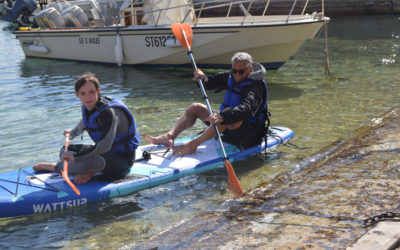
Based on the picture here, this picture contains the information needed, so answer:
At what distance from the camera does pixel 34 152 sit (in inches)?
284

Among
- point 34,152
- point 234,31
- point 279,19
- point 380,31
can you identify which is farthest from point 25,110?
point 380,31

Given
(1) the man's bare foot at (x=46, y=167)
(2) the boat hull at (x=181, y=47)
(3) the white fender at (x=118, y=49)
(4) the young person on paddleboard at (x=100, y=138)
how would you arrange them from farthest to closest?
(3) the white fender at (x=118, y=49) → (2) the boat hull at (x=181, y=47) → (1) the man's bare foot at (x=46, y=167) → (4) the young person on paddleboard at (x=100, y=138)

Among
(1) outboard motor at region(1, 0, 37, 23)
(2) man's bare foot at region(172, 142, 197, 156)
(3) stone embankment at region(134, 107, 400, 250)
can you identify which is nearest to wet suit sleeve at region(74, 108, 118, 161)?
→ (3) stone embankment at region(134, 107, 400, 250)

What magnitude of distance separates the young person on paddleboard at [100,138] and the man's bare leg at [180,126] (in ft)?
2.84

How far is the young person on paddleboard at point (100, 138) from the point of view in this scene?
495 cm

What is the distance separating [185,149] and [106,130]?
57.0 inches

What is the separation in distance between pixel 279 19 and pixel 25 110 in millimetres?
6104

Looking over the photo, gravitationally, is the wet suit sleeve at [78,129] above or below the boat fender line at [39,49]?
above

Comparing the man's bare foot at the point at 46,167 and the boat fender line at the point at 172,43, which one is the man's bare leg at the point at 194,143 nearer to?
the man's bare foot at the point at 46,167

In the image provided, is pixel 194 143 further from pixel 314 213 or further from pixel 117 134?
pixel 314 213

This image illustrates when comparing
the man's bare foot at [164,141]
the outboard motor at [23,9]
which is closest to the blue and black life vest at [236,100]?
the man's bare foot at [164,141]

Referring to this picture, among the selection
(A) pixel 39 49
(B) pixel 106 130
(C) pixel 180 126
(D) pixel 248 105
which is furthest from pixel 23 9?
(B) pixel 106 130

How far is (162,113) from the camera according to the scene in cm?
921

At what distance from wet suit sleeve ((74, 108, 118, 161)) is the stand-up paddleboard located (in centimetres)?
45
